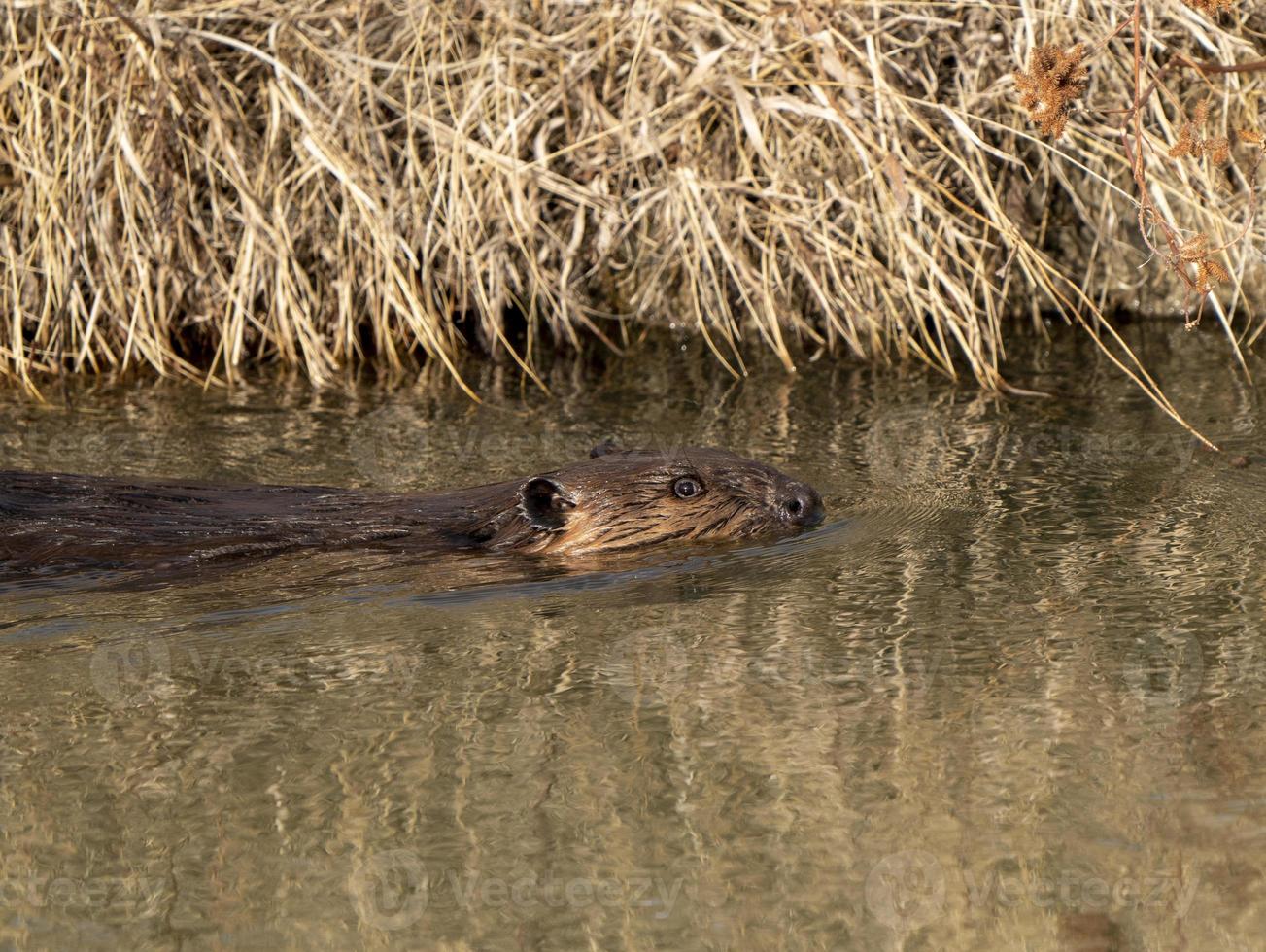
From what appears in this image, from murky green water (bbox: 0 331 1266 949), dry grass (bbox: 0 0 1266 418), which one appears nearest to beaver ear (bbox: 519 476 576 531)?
murky green water (bbox: 0 331 1266 949)

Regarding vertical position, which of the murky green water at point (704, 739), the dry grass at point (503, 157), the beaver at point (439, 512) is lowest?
the murky green water at point (704, 739)

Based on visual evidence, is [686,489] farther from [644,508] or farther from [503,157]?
[503,157]

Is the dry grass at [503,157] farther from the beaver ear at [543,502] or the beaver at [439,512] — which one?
the beaver ear at [543,502]

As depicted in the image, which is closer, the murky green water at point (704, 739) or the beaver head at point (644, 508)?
the murky green water at point (704, 739)

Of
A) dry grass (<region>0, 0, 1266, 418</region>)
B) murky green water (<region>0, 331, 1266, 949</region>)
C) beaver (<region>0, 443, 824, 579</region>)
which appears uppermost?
dry grass (<region>0, 0, 1266, 418</region>)

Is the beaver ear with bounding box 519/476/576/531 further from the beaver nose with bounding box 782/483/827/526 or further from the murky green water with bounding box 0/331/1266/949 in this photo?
the beaver nose with bounding box 782/483/827/526

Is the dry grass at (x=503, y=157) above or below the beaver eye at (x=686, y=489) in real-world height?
above

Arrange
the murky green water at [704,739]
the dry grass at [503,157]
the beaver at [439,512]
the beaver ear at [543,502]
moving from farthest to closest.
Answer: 1. the dry grass at [503,157]
2. the beaver ear at [543,502]
3. the beaver at [439,512]
4. the murky green water at [704,739]

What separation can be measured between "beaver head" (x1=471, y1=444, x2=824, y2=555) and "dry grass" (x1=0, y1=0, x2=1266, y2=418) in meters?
1.90

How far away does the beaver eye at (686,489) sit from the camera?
5039 millimetres

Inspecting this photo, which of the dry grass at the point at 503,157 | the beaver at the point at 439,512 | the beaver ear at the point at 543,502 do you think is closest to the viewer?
the beaver at the point at 439,512

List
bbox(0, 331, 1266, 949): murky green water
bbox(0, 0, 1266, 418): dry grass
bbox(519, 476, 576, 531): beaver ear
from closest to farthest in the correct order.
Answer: bbox(0, 331, 1266, 949): murky green water, bbox(519, 476, 576, 531): beaver ear, bbox(0, 0, 1266, 418): dry grass

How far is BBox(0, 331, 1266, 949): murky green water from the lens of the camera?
107 inches

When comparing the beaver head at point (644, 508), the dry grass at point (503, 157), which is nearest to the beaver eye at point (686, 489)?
the beaver head at point (644, 508)
